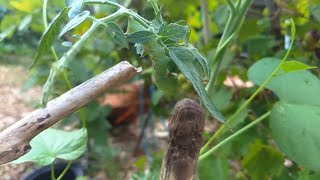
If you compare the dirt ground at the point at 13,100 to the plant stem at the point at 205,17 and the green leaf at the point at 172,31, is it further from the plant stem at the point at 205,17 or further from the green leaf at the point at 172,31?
the green leaf at the point at 172,31

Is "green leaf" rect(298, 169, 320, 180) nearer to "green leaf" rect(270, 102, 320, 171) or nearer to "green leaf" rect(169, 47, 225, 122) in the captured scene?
"green leaf" rect(270, 102, 320, 171)

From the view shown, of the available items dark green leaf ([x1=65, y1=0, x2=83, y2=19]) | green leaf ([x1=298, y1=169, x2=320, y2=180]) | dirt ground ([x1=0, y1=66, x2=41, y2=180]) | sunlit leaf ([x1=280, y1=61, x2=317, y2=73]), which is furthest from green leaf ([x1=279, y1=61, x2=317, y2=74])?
dirt ground ([x1=0, y1=66, x2=41, y2=180])

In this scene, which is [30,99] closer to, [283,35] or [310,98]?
[283,35]

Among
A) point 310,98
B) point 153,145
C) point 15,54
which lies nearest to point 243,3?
point 310,98

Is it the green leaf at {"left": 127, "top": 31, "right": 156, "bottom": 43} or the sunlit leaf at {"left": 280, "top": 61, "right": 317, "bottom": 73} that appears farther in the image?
the sunlit leaf at {"left": 280, "top": 61, "right": 317, "bottom": 73}

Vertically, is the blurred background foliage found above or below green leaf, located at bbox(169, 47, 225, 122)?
below

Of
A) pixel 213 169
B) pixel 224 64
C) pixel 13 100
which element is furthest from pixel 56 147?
pixel 13 100

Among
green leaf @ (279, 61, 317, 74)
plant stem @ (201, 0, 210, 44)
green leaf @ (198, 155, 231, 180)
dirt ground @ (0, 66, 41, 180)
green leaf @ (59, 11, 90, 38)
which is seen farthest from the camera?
dirt ground @ (0, 66, 41, 180)

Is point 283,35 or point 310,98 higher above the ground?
point 310,98
